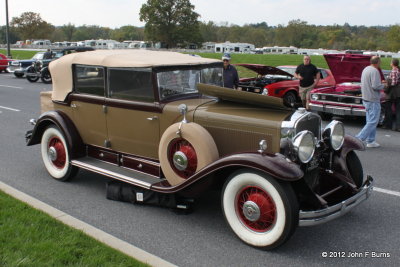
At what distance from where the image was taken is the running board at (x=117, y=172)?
4.57 m

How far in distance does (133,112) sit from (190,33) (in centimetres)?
8548

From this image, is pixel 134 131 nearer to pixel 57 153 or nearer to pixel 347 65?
pixel 57 153

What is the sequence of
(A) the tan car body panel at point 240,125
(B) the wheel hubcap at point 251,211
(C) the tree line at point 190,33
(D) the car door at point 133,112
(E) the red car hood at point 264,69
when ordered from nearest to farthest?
(B) the wheel hubcap at point 251,211, (A) the tan car body panel at point 240,125, (D) the car door at point 133,112, (E) the red car hood at point 264,69, (C) the tree line at point 190,33

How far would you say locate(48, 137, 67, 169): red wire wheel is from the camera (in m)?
5.64

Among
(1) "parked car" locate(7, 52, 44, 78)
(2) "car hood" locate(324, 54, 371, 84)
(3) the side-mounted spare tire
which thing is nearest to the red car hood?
(2) "car hood" locate(324, 54, 371, 84)

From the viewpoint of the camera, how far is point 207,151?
162 inches

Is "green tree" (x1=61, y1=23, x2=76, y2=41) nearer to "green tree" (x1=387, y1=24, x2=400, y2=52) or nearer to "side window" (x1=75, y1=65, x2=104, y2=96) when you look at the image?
"green tree" (x1=387, y1=24, x2=400, y2=52)

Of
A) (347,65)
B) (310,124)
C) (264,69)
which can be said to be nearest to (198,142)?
(310,124)

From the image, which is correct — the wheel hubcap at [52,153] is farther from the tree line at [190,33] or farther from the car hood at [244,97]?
the tree line at [190,33]

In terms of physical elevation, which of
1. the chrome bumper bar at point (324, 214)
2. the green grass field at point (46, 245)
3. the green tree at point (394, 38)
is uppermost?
the green tree at point (394, 38)

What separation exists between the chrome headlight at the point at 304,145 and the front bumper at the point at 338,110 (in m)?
6.52

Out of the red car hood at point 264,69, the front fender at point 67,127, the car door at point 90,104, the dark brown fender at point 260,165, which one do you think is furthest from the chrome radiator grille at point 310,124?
the red car hood at point 264,69

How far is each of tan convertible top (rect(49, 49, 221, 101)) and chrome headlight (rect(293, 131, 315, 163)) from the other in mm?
1704

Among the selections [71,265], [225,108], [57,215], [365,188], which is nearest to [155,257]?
[71,265]
